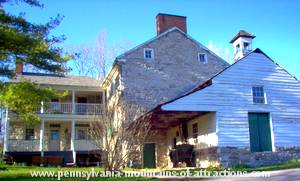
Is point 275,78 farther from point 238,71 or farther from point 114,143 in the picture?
point 114,143

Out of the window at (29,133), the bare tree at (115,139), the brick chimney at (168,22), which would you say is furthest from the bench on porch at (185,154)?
the window at (29,133)

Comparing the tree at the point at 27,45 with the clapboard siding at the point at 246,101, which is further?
the clapboard siding at the point at 246,101

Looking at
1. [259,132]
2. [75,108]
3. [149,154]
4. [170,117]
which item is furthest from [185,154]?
[75,108]

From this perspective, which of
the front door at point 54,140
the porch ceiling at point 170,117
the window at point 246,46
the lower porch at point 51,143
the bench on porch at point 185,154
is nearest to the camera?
the porch ceiling at point 170,117

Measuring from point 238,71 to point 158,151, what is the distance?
829cm

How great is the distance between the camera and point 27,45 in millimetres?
14469

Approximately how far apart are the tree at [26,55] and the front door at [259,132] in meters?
9.54

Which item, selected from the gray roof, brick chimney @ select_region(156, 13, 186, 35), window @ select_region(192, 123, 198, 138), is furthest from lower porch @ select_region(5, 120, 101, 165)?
brick chimney @ select_region(156, 13, 186, 35)

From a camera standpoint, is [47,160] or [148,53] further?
[148,53]

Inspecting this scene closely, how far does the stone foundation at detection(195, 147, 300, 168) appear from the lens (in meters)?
17.9

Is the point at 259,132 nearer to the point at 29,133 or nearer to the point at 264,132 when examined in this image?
the point at 264,132

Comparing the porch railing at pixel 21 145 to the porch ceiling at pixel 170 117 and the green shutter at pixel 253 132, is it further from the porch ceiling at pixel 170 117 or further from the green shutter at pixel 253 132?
the green shutter at pixel 253 132

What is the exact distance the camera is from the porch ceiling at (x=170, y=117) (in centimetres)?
1850

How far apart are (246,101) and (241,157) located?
2.83 metres
